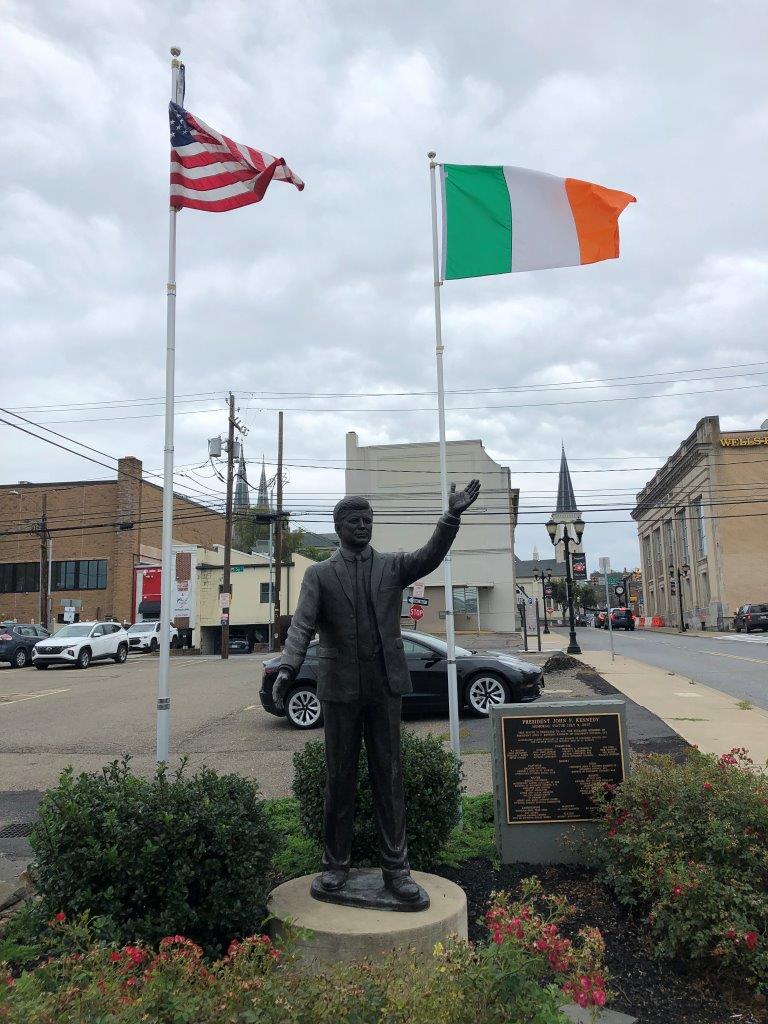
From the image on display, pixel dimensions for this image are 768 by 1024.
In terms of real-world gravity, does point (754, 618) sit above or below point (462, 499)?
below

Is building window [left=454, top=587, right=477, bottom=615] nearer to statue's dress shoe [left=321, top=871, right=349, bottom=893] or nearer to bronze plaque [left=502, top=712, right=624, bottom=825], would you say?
bronze plaque [left=502, top=712, right=624, bottom=825]

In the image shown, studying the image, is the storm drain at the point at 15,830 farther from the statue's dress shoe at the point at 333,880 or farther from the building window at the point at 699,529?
the building window at the point at 699,529

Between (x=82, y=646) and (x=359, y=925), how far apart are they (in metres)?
26.2

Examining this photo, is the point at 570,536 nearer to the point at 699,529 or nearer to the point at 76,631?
the point at 76,631

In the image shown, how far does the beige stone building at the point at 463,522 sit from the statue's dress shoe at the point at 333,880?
46.7 m

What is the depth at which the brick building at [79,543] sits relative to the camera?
48.7 m

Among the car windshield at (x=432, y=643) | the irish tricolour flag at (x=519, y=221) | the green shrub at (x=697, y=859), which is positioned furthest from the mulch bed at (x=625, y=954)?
the car windshield at (x=432, y=643)

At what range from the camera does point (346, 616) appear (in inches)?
167

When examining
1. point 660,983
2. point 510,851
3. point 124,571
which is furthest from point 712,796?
point 124,571

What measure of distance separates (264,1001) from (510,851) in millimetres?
3050

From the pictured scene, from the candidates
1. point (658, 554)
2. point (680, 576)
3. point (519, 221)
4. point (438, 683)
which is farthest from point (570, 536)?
point (658, 554)

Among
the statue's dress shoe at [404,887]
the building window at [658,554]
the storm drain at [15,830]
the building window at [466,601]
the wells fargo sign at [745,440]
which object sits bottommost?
the storm drain at [15,830]

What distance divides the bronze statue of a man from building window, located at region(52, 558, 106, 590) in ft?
157

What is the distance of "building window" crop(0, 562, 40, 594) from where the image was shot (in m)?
50.0
